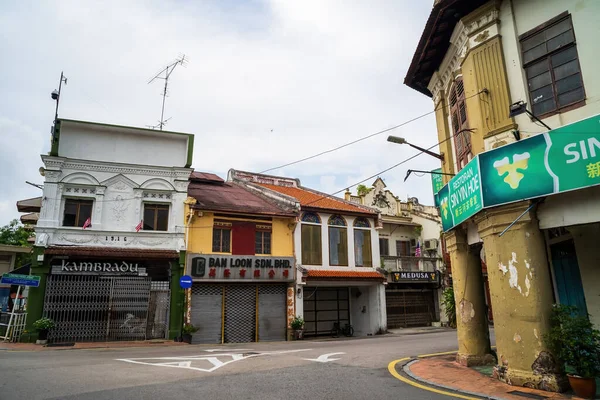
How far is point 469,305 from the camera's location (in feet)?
32.4

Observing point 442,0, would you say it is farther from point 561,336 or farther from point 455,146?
point 561,336

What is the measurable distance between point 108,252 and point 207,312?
5086 mm

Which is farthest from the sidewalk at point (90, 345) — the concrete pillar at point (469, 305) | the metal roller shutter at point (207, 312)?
the concrete pillar at point (469, 305)

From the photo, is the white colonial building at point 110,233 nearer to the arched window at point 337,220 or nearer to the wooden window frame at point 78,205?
the wooden window frame at point 78,205

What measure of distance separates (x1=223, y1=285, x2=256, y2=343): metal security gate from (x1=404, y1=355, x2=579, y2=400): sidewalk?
11.0m

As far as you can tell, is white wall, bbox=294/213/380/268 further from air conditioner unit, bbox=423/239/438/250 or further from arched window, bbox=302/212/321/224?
air conditioner unit, bbox=423/239/438/250

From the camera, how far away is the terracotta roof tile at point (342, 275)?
21406mm

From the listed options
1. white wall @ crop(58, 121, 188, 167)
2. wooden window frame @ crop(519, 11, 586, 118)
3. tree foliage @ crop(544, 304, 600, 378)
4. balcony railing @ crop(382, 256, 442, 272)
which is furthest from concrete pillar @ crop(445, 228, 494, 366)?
balcony railing @ crop(382, 256, 442, 272)

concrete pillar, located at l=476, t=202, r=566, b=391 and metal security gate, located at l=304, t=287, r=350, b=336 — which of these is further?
metal security gate, located at l=304, t=287, r=350, b=336

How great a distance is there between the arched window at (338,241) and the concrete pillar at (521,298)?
1504 centimetres

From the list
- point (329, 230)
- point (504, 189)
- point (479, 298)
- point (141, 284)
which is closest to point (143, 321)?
point (141, 284)

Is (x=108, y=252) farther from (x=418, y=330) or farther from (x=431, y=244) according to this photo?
(x=431, y=244)

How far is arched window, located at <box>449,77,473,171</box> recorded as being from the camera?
10.0 metres

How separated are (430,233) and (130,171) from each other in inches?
787
